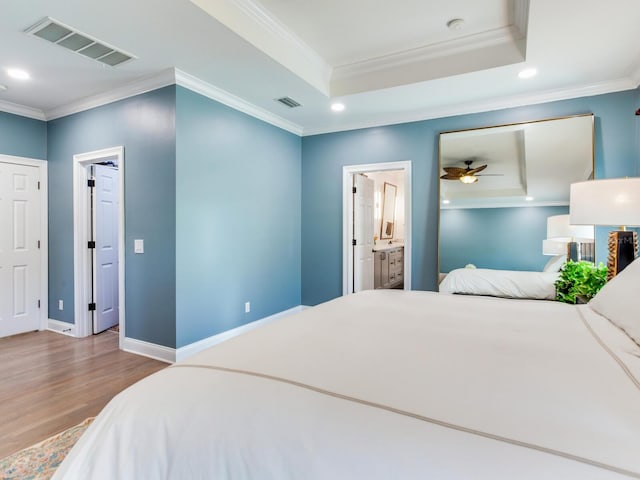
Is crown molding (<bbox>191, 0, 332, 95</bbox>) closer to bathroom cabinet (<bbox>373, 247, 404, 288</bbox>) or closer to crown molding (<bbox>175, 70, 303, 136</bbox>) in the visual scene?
crown molding (<bbox>175, 70, 303, 136</bbox>)

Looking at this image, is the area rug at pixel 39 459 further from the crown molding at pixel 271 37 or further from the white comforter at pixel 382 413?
the crown molding at pixel 271 37

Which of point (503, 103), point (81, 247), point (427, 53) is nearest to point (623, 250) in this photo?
point (503, 103)

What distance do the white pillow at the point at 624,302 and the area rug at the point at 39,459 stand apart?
2.66 m

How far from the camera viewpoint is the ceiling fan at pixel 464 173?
383cm

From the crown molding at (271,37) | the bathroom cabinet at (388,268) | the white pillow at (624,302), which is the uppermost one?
the crown molding at (271,37)

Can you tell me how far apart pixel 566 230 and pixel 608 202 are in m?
1.13

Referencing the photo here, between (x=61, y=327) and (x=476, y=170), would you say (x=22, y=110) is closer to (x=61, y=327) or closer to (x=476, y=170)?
(x=61, y=327)

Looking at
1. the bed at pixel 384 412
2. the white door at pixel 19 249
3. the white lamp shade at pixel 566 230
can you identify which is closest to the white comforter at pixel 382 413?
the bed at pixel 384 412

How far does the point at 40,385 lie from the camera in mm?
2727

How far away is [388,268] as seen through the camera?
6426mm

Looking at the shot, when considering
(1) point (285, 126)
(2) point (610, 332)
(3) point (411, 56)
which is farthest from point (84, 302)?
(2) point (610, 332)

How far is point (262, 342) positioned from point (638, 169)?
3638 millimetres

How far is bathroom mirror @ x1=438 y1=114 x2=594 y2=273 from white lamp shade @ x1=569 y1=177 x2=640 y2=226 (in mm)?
1124

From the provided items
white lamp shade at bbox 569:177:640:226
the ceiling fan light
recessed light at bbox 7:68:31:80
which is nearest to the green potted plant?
white lamp shade at bbox 569:177:640:226
